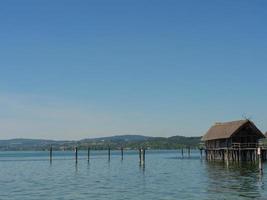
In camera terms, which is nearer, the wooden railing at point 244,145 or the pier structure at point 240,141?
the pier structure at point 240,141

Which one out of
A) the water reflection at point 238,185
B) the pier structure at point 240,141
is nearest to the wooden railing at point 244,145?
the pier structure at point 240,141

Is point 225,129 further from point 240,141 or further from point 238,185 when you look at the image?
point 238,185

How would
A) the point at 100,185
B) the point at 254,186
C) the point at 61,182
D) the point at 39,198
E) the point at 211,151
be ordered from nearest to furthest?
the point at 39,198 → the point at 254,186 → the point at 100,185 → the point at 61,182 → the point at 211,151

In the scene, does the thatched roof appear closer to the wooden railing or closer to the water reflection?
the wooden railing

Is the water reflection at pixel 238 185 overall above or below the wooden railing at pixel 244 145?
below

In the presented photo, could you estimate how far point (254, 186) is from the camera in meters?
49.1

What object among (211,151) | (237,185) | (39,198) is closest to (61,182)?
(39,198)

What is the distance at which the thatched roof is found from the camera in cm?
9218

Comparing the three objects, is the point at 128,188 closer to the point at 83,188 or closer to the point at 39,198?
the point at 83,188

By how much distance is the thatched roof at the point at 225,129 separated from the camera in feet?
302

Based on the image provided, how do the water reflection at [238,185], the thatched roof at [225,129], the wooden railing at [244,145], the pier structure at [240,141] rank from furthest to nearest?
the thatched roof at [225,129] → the wooden railing at [244,145] → the pier structure at [240,141] → the water reflection at [238,185]

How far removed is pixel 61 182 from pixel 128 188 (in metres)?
11.2

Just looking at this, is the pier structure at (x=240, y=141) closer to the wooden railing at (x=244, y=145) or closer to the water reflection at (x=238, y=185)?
the wooden railing at (x=244, y=145)

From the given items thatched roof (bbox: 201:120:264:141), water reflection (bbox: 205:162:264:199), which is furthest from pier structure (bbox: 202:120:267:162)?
water reflection (bbox: 205:162:264:199)
